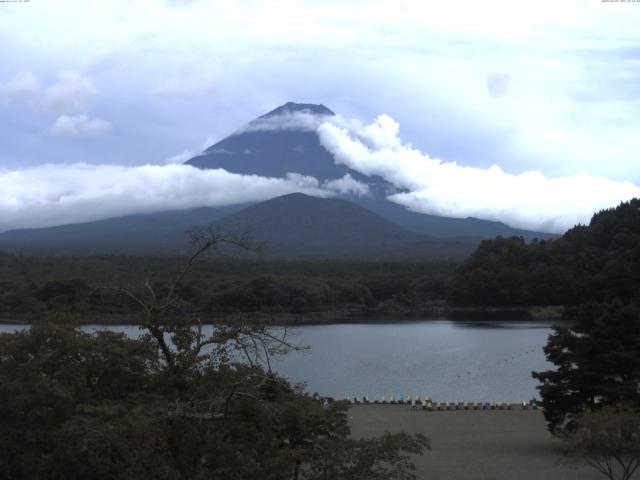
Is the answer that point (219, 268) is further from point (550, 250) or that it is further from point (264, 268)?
point (550, 250)

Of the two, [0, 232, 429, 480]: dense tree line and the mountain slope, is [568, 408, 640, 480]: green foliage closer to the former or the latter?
[0, 232, 429, 480]: dense tree line

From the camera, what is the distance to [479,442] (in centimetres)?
1524

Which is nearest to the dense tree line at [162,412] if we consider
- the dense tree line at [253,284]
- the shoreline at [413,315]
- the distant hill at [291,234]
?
the dense tree line at [253,284]

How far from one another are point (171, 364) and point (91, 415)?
4.20ft

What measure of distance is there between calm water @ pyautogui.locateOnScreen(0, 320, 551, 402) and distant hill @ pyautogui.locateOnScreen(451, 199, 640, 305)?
11.5 m

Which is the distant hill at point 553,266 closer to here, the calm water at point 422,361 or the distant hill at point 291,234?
the calm water at point 422,361

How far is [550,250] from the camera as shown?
57969mm

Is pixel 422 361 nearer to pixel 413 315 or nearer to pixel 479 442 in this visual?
pixel 479 442

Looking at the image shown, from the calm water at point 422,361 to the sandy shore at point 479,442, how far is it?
2747mm

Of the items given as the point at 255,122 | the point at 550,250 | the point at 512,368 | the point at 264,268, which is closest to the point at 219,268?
the point at 264,268

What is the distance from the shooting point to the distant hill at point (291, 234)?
92438mm

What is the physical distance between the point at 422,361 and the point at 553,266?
28.2 metres

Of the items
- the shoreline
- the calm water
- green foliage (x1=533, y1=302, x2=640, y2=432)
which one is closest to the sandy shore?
green foliage (x1=533, y1=302, x2=640, y2=432)

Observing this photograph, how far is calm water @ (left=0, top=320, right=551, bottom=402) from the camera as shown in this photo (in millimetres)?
23578
